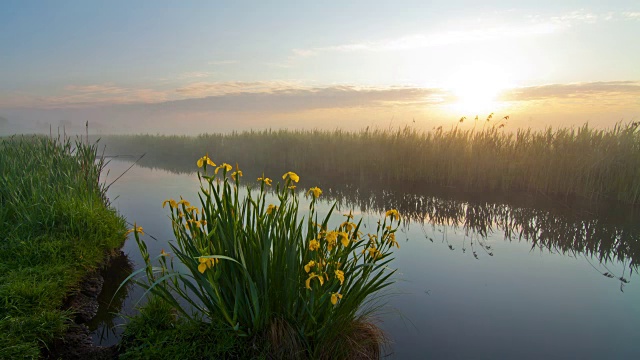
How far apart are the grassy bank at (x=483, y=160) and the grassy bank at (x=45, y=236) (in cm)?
556

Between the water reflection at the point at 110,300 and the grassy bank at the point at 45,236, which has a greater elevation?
the grassy bank at the point at 45,236

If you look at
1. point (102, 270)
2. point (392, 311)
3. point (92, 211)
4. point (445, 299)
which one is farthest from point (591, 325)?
point (92, 211)

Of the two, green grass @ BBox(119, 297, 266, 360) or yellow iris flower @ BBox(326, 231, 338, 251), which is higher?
yellow iris flower @ BBox(326, 231, 338, 251)

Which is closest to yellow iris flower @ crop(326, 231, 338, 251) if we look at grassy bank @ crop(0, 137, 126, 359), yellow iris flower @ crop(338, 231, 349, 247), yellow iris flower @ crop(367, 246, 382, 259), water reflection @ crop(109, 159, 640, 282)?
yellow iris flower @ crop(338, 231, 349, 247)

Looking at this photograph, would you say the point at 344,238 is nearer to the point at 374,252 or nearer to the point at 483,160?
the point at 374,252

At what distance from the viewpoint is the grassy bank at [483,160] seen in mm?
7484

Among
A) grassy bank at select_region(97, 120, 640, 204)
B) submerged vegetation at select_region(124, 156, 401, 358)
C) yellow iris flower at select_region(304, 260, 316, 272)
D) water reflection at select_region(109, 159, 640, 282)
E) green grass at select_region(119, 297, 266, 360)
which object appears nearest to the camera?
yellow iris flower at select_region(304, 260, 316, 272)

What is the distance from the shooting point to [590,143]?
7.73 m

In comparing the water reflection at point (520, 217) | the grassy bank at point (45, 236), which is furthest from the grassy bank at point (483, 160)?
the grassy bank at point (45, 236)

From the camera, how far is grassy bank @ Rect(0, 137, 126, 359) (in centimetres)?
272

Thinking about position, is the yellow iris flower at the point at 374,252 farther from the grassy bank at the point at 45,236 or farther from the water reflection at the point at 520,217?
the water reflection at the point at 520,217

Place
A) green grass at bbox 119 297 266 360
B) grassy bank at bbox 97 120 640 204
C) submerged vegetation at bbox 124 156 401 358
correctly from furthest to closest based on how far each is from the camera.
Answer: grassy bank at bbox 97 120 640 204, green grass at bbox 119 297 266 360, submerged vegetation at bbox 124 156 401 358

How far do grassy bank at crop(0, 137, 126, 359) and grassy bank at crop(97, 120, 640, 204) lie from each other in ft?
18.2

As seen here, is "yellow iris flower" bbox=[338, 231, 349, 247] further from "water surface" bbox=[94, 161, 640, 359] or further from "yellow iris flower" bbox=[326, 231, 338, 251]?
"water surface" bbox=[94, 161, 640, 359]
